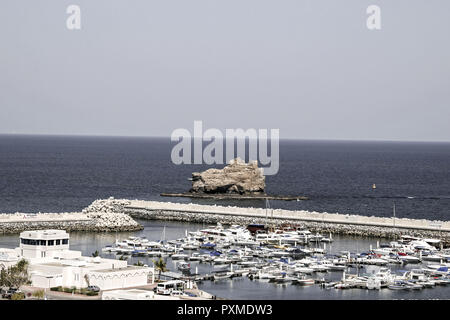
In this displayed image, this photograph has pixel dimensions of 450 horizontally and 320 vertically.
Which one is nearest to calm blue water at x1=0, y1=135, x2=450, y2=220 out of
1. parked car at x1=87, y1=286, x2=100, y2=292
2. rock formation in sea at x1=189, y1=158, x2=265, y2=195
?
rock formation in sea at x1=189, y1=158, x2=265, y2=195

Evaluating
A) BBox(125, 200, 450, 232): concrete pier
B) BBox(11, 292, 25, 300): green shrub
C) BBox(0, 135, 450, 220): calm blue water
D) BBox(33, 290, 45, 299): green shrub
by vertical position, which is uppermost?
BBox(0, 135, 450, 220): calm blue water

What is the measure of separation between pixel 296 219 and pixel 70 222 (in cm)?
2372

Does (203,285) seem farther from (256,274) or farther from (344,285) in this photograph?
(344,285)

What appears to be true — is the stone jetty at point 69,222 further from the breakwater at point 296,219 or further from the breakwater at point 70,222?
the breakwater at point 296,219

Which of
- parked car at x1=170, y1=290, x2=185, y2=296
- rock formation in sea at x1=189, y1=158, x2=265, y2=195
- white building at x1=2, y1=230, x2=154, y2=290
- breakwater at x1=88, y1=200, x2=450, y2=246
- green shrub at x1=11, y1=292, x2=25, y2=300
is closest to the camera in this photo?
green shrub at x1=11, y1=292, x2=25, y2=300

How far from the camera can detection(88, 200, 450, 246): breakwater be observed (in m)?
79.4

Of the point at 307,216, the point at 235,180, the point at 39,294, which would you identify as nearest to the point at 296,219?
the point at 307,216

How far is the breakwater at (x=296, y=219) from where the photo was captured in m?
79.4

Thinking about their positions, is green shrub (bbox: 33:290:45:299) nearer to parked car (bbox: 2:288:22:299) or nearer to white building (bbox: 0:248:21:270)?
parked car (bbox: 2:288:22:299)

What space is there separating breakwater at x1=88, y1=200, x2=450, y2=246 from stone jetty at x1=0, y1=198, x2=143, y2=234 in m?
9.18

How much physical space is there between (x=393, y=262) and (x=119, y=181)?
105 meters

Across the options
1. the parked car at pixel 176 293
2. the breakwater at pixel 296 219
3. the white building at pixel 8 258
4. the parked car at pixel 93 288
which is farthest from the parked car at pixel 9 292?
the breakwater at pixel 296 219

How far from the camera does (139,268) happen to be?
44.1 metres

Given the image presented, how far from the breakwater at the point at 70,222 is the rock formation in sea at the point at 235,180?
1613 inches
